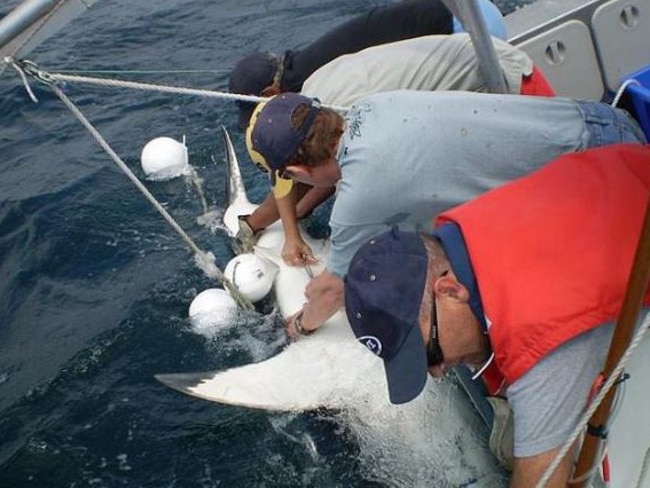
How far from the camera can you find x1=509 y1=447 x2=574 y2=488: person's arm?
1.90 m

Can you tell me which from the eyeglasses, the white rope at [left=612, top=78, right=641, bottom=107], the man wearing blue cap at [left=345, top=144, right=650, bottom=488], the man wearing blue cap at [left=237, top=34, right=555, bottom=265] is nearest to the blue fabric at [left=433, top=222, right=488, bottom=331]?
the man wearing blue cap at [left=345, top=144, right=650, bottom=488]

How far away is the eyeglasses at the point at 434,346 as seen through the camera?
6.15 feet

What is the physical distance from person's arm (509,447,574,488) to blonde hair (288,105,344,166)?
1.69 metres

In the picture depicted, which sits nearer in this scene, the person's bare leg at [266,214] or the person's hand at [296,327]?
the person's hand at [296,327]

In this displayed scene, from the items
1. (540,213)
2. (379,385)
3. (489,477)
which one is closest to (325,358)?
(379,385)

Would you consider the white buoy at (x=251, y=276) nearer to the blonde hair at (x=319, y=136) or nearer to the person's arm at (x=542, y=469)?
the blonde hair at (x=319, y=136)

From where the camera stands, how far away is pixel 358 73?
3.58 m

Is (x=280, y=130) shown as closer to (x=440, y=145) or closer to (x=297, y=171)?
(x=297, y=171)

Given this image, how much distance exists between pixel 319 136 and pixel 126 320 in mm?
2381

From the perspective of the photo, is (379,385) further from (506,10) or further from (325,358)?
(506,10)

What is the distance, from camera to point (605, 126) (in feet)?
9.25

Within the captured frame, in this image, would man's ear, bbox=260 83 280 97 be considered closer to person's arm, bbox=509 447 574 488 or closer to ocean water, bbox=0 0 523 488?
ocean water, bbox=0 0 523 488

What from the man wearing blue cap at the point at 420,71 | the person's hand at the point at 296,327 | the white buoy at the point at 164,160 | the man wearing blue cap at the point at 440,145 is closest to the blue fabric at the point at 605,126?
the man wearing blue cap at the point at 440,145

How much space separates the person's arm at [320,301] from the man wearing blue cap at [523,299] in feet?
4.73
